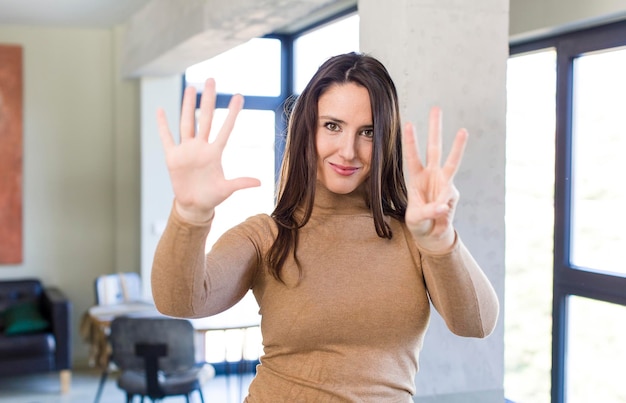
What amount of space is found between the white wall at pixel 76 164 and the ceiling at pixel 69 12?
0.27 m

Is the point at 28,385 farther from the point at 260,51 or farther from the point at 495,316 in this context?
the point at 495,316

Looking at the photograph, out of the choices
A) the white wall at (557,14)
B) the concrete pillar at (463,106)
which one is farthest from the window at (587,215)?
the concrete pillar at (463,106)

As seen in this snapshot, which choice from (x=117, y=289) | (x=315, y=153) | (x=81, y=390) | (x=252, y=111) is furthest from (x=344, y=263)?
(x=252, y=111)

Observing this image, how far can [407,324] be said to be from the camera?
1.40m

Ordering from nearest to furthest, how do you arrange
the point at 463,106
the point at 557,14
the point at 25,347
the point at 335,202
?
the point at 335,202, the point at 463,106, the point at 557,14, the point at 25,347

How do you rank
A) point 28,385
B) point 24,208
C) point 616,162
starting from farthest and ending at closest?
point 24,208 → point 28,385 → point 616,162

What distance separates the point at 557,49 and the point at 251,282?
3.01 m

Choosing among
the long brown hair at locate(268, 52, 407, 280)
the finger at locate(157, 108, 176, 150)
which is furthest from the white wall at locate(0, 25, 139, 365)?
the finger at locate(157, 108, 176, 150)

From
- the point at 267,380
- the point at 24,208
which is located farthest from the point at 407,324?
the point at 24,208

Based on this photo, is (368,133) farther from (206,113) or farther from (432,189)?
(206,113)

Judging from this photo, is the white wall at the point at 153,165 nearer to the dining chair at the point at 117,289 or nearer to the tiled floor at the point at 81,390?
the dining chair at the point at 117,289

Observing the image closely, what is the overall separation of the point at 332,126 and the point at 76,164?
18.5 feet

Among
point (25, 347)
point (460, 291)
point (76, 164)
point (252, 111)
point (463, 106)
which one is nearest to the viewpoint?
point (460, 291)

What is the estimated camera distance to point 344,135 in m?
1.42
